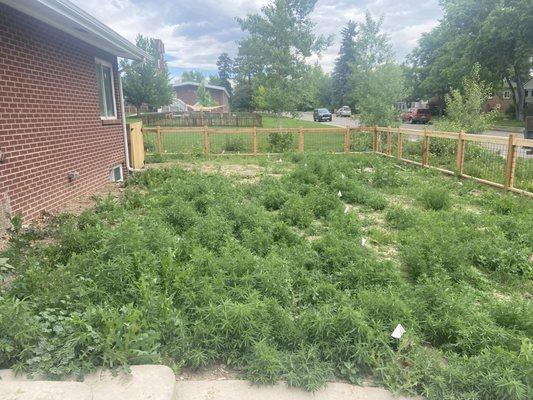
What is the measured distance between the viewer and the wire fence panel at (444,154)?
31.6ft

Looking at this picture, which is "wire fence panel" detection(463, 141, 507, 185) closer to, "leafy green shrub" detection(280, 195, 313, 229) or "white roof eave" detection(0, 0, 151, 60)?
"leafy green shrub" detection(280, 195, 313, 229)

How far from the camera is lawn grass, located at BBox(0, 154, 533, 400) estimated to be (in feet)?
7.30

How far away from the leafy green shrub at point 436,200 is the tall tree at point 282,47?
1264cm

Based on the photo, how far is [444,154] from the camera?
1017 centimetres

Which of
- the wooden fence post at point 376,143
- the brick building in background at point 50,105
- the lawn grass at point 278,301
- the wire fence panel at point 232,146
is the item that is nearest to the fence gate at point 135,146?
the brick building in background at point 50,105

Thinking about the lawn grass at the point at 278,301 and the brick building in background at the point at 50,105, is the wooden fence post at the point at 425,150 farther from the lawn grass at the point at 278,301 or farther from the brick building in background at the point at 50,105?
the brick building in background at the point at 50,105

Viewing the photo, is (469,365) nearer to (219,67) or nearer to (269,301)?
(269,301)

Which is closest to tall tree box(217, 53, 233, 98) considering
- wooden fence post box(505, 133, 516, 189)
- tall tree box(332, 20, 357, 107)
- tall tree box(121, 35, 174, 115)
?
tall tree box(332, 20, 357, 107)

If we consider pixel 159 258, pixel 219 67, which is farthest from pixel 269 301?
pixel 219 67

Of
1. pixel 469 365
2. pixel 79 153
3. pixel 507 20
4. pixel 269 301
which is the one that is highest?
pixel 507 20

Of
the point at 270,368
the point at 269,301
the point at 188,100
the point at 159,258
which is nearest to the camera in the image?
the point at 270,368

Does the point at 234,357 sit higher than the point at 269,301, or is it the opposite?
the point at 269,301

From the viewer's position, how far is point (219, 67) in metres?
103

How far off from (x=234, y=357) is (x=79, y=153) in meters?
5.50
